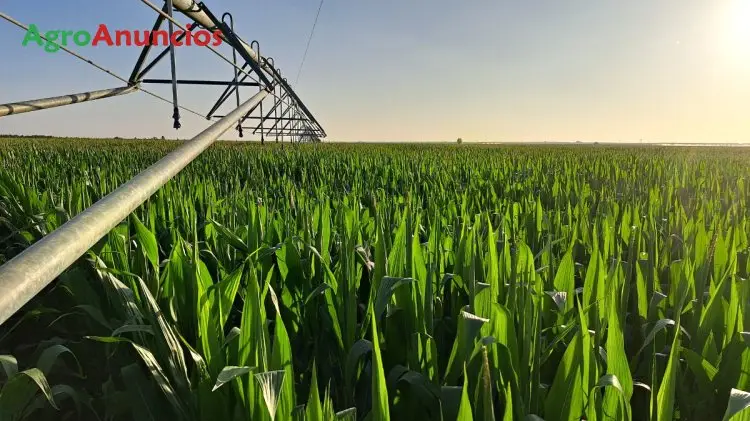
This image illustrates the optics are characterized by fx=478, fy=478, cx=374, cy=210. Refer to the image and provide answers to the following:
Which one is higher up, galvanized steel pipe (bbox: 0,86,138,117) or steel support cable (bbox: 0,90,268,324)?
galvanized steel pipe (bbox: 0,86,138,117)

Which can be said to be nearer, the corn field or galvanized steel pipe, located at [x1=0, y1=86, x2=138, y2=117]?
the corn field

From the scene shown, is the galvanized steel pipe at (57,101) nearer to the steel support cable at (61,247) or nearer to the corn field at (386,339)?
the corn field at (386,339)

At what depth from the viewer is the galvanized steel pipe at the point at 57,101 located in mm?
2844

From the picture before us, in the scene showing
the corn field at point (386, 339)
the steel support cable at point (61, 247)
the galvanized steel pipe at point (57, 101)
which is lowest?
the corn field at point (386, 339)

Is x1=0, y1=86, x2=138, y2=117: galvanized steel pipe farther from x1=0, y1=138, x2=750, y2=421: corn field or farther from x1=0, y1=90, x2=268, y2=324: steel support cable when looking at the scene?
x1=0, y1=90, x2=268, y2=324: steel support cable

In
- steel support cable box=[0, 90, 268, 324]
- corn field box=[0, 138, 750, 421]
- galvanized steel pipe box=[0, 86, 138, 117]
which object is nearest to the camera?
steel support cable box=[0, 90, 268, 324]

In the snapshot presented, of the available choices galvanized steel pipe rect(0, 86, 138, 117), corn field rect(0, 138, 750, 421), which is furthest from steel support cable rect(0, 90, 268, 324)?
galvanized steel pipe rect(0, 86, 138, 117)

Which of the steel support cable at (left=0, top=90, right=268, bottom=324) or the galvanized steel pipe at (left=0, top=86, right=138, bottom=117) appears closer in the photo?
the steel support cable at (left=0, top=90, right=268, bottom=324)

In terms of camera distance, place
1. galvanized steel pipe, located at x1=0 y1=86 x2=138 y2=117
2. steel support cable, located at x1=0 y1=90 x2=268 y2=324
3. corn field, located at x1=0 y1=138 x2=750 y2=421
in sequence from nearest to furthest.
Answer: steel support cable, located at x1=0 y1=90 x2=268 y2=324, corn field, located at x1=0 y1=138 x2=750 y2=421, galvanized steel pipe, located at x1=0 y1=86 x2=138 y2=117

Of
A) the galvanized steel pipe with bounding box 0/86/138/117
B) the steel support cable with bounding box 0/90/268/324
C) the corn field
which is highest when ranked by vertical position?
the galvanized steel pipe with bounding box 0/86/138/117

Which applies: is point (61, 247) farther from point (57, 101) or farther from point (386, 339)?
point (57, 101)

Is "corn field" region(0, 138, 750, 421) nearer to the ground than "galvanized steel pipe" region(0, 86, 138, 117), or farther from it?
nearer to the ground

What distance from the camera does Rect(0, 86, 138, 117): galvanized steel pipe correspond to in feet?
9.33

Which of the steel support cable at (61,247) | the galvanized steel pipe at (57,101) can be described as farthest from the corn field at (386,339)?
the galvanized steel pipe at (57,101)
